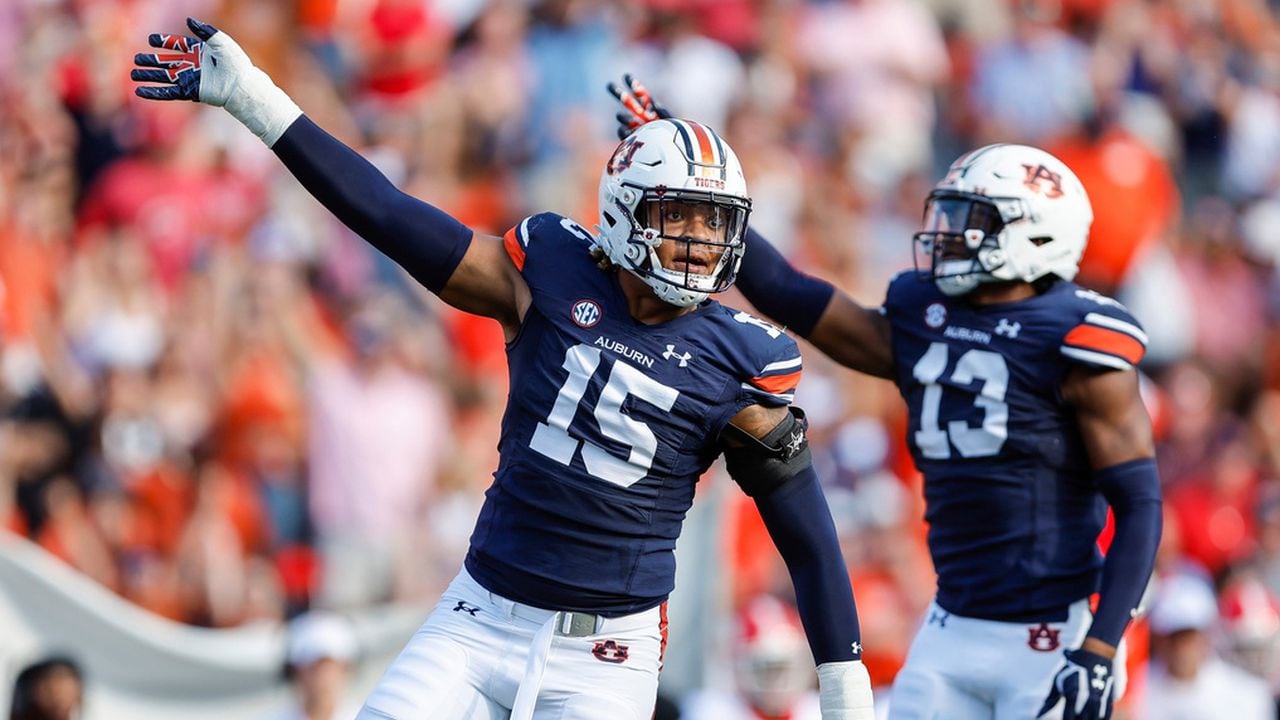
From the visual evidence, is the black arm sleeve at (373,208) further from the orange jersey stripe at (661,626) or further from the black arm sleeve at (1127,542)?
the black arm sleeve at (1127,542)

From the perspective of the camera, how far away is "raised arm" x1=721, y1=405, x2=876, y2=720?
4.18 m

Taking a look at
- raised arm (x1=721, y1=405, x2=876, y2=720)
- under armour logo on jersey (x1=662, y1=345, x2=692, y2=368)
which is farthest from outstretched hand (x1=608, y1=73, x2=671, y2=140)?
raised arm (x1=721, y1=405, x2=876, y2=720)

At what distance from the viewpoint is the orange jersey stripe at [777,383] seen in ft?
13.6

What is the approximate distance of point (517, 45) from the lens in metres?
10.1

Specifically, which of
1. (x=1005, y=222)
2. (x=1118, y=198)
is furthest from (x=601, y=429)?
(x=1118, y=198)

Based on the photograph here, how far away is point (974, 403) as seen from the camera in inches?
194

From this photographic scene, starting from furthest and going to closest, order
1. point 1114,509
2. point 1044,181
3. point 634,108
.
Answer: point 634,108, point 1044,181, point 1114,509

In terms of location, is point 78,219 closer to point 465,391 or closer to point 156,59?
point 465,391

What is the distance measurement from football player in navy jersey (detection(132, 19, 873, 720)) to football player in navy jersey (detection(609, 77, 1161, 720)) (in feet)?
2.35

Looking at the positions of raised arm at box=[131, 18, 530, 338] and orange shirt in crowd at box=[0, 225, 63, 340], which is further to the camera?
orange shirt in crowd at box=[0, 225, 63, 340]

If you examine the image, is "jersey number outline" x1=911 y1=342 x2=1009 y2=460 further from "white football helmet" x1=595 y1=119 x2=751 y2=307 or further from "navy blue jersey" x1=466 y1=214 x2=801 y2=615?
"white football helmet" x1=595 y1=119 x2=751 y2=307

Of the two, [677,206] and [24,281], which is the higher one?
[677,206]

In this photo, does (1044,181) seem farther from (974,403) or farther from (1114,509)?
(1114,509)

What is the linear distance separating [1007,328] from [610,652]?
156 cm
